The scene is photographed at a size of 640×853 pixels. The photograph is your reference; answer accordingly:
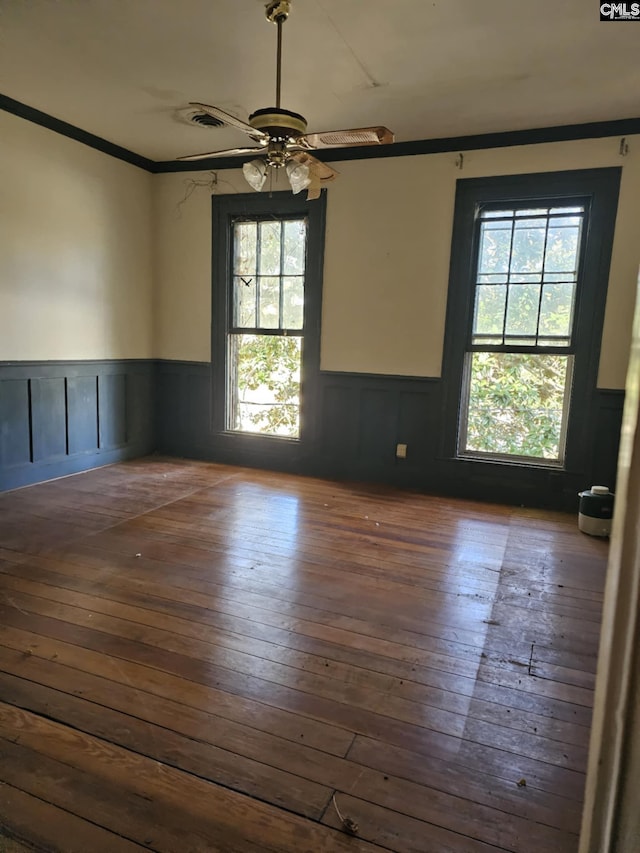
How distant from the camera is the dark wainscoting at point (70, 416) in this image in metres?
4.08

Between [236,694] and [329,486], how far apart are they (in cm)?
276

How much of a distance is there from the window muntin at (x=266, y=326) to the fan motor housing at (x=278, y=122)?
231 centimetres

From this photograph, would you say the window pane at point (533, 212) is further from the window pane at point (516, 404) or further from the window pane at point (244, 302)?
the window pane at point (244, 302)

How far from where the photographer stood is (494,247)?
4.20 m

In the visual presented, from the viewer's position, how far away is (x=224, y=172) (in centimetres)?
493

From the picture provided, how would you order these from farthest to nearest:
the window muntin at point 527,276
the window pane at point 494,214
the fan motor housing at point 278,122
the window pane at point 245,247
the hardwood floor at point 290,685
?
1. the window pane at point 245,247
2. the window pane at point 494,214
3. the window muntin at point 527,276
4. the fan motor housing at point 278,122
5. the hardwood floor at point 290,685

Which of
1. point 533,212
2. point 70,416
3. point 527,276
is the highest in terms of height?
point 533,212

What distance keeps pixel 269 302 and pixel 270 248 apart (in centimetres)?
49

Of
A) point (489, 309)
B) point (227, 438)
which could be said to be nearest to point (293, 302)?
point (227, 438)

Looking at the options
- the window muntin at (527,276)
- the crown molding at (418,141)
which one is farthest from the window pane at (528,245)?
the crown molding at (418,141)

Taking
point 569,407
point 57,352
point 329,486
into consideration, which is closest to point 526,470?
point 569,407

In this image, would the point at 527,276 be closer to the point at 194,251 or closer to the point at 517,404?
the point at 517,404

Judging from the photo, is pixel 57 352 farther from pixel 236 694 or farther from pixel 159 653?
pixel 236 694

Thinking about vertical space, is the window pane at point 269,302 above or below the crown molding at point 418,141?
below
